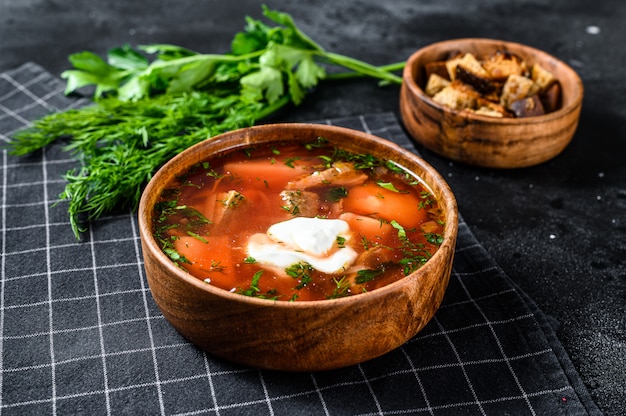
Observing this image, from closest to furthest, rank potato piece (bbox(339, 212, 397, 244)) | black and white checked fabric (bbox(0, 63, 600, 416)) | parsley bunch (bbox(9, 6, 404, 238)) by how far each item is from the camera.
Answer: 1. black and white checked fabric (bbox(0, 63, 600, 416))
2. potato piece (bbox(339, 212, 397, 244))
3. parsley bunch (bbox(9, 6, 404, 238))

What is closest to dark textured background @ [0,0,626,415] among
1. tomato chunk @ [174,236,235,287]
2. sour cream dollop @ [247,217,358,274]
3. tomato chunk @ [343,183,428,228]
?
tomato chunk @ [343,183,428,228]

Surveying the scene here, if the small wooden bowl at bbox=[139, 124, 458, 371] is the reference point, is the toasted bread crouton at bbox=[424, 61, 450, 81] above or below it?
below

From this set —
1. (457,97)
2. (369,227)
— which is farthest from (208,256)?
(457,97)

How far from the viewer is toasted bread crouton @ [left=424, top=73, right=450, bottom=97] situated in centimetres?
274

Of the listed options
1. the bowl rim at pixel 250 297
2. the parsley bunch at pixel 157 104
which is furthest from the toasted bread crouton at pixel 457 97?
the bowl rim at pixel 250 297

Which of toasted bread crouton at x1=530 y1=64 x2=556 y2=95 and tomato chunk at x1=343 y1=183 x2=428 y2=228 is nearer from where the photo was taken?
tomato chunk at x1=343 y1=183 x2=428 y2=228

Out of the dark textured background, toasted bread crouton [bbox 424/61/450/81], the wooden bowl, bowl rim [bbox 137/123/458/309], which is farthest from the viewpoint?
toasted bread crouton [bbox 424/61/450/81]

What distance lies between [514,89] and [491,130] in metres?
0.27

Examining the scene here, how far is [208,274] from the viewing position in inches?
66.8

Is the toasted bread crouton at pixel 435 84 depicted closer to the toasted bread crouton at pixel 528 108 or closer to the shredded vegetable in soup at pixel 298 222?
the toasted bread crouton at pixel 528 108

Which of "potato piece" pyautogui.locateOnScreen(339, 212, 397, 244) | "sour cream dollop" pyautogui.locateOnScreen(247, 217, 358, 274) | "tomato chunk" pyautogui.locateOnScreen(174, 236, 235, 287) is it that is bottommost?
"tomato chunk" pyautogui.locateOnScreen(174, 236, 235, 287)

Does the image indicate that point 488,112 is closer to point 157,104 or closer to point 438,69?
point 438,69

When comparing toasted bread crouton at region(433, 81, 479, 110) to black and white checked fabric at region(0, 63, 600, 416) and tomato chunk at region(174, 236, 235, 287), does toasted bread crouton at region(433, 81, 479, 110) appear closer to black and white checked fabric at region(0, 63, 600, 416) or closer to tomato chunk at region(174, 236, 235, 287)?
black and white checked fabric at region(0, 63, 600, 416)

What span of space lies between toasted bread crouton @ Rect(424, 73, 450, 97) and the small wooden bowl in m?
1.01
